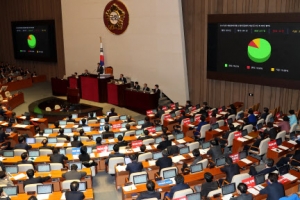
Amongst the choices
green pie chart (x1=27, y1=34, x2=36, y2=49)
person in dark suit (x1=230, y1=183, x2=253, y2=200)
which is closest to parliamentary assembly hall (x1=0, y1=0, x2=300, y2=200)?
person in dark suit (x1=230, y1=183, x2=253, y2=200)

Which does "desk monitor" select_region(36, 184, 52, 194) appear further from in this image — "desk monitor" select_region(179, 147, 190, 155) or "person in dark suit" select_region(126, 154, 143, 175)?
"desk monitor" select_region(179, 147, 190, 155)

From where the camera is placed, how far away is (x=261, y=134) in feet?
38.7

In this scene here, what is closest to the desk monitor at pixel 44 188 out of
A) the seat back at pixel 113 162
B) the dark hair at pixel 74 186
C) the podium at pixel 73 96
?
the dark hair at pixel 74 186

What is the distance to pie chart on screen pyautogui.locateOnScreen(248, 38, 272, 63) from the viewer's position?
51.6 ft

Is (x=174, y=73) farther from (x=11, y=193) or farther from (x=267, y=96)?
(x=11, y=193)

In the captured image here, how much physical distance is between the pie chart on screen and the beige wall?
3.65m

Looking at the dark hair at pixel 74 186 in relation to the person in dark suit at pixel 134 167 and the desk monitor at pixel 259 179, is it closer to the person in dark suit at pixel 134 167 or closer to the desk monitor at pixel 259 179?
the person in dark suit at pixel 134 167

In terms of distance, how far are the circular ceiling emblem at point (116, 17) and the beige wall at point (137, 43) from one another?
11.2 inches

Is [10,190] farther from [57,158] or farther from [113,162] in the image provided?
[113,162]

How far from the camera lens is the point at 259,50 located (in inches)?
629

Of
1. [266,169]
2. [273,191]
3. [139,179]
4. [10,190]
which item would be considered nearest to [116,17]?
[139,179]

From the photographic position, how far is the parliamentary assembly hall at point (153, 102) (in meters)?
8.82

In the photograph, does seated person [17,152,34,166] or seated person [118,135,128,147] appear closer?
seated person [17,152,34,166]

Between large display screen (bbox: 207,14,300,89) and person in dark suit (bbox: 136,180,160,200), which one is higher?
large display screen (bbox: 207,14,300,89)
